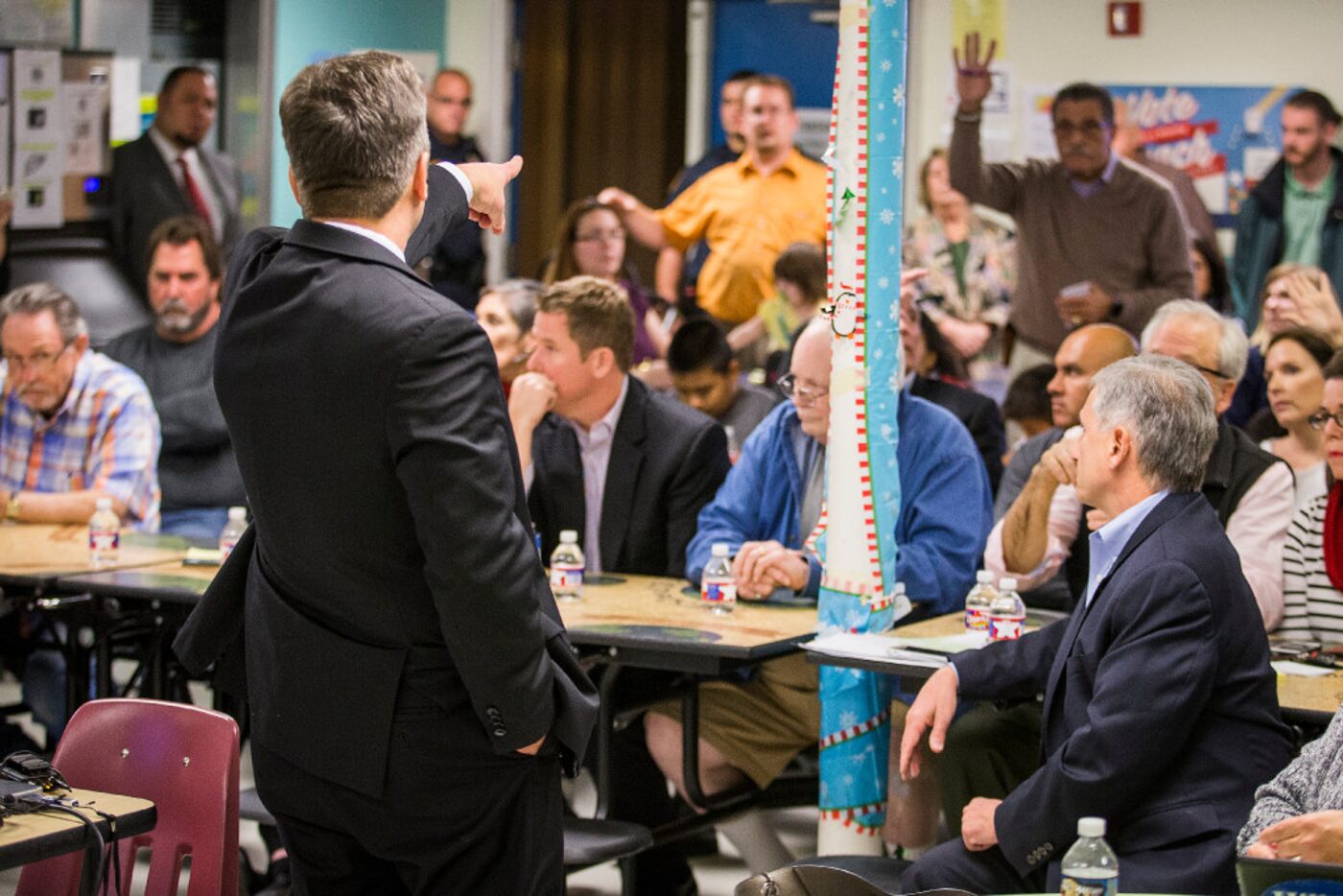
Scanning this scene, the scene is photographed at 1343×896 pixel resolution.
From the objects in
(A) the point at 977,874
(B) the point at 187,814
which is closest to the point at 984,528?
(A) the point at 977,874

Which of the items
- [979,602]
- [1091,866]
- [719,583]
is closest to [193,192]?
[719,583]

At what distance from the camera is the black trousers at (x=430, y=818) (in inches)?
87.9

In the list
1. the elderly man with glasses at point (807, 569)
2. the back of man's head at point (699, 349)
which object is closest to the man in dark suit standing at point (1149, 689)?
the elderly man with glasses at point (807, 569)

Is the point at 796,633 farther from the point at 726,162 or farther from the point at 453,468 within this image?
the point at 726,162

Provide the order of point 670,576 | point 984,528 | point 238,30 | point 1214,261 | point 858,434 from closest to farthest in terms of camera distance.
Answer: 1. point 858,434
2. point 984,528
3. point 670,576
4. point 1214,261
5. point 238,30

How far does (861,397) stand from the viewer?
358 centimetres

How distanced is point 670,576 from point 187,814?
211 centimetres

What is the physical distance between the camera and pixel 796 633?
3707mm

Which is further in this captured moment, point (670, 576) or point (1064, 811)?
point (670, 576)

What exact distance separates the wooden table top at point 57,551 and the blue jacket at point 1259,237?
16.2 ft

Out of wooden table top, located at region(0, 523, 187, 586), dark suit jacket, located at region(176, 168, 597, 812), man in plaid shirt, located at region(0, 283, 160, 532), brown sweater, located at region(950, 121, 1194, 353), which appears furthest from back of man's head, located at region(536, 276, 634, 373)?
dark suit jacket, located at region(176, 168, 597, 812)

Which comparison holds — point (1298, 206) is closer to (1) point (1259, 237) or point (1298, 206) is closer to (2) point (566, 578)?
(1) point (1259, 237)

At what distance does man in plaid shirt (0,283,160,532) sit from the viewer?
507 centimetres

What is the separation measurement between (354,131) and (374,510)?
0.47 meters
